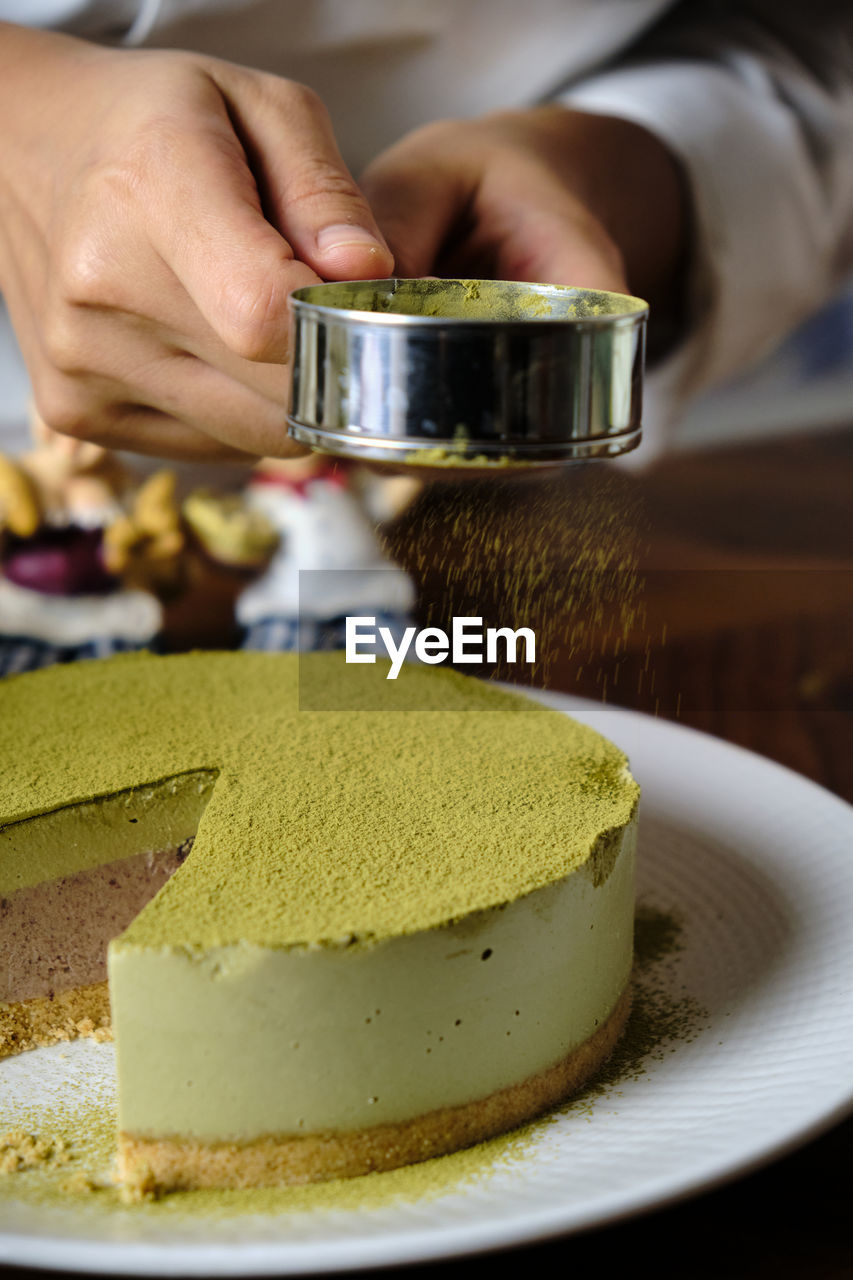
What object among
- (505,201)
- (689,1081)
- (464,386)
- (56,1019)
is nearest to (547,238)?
(505,201)

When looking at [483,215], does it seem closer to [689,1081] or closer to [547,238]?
[547,238]

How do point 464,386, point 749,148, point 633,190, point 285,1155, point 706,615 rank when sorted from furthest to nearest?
point 706,615 → point 749,148 → point 633,190 → point 285,1155 → point 464,386

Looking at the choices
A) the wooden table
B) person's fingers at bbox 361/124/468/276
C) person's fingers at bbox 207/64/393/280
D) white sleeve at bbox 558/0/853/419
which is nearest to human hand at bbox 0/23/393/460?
person's fingers at bbox 207/64/393/280

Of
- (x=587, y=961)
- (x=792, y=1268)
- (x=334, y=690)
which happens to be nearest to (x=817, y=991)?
(x=587, y=961)

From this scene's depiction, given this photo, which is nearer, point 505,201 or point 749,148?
point 505,201

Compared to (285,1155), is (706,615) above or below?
below

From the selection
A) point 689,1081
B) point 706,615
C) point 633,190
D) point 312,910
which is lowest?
point 706,615

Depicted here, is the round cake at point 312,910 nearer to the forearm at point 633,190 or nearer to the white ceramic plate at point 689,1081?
the white ceramic plate at point 689,1081
